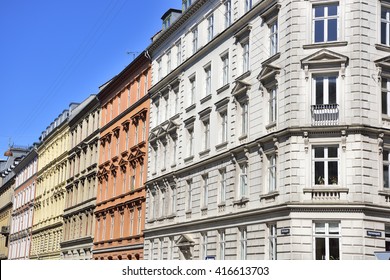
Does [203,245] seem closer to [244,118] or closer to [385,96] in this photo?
[244,118]

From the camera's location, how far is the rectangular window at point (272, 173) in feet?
98.7

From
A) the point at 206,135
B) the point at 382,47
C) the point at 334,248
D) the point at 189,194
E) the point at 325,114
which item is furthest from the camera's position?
the point at 189,194

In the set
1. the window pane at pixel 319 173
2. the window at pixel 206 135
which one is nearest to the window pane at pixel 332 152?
the window pane at pixel 319 173

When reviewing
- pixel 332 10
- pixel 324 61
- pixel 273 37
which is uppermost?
pixel 332 10

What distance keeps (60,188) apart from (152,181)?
30248 mm

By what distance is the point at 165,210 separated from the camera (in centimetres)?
4362

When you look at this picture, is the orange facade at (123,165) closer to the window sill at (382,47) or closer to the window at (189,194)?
the window at (189,194)

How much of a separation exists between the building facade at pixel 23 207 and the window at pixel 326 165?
210 ft

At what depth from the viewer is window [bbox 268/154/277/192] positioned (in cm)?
3009

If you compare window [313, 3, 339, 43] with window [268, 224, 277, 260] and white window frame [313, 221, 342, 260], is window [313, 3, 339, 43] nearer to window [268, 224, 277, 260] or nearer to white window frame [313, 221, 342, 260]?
white window frame [313, 221, 342, 260]

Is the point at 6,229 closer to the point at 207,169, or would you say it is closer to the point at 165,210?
the point at 165,210

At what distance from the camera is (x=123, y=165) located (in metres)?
53.8

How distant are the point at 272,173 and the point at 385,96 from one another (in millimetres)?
6000

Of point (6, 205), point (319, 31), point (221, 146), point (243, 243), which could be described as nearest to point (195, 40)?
point (221, 146)
